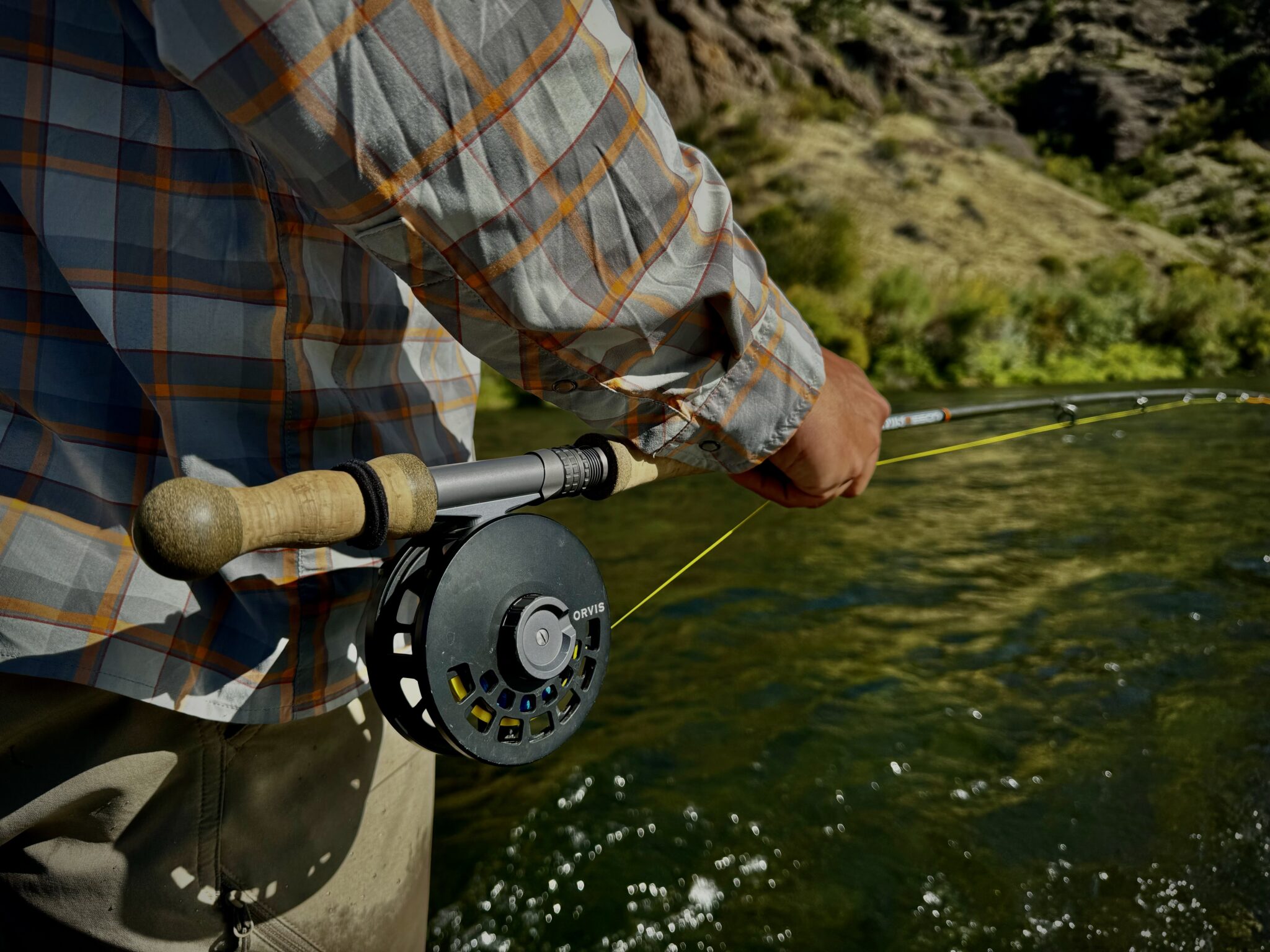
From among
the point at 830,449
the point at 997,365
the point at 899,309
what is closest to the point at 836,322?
the point at 899,309

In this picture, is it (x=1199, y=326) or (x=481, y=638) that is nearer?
(x=481, y=638)

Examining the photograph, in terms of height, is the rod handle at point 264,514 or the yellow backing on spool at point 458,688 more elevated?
the rod handle at point 264,514

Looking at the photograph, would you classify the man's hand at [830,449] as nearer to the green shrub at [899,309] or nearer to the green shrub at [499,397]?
the green shrub at [499,397]

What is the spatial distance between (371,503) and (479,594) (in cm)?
20

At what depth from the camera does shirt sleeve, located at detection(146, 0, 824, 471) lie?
669 millimetres

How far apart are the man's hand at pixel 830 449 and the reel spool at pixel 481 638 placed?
13.2 inches

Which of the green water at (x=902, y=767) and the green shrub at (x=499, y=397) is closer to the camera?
the green water at (x=902, y=767)

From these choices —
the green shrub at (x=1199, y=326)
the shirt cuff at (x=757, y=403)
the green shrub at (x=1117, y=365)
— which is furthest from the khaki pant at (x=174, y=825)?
the green shrub at (x=1199, y=326)

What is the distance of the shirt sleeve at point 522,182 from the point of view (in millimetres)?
669

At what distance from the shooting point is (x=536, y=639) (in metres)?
0.99

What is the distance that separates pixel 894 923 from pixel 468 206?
63.9 inches

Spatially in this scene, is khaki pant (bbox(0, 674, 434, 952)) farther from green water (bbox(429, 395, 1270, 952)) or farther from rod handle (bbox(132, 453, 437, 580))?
green water (bbox(429, 395, 1270, 952))

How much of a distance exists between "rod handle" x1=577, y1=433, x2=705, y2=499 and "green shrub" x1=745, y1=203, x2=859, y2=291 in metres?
13.5

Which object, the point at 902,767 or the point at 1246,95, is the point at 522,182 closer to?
the point at 902,767
